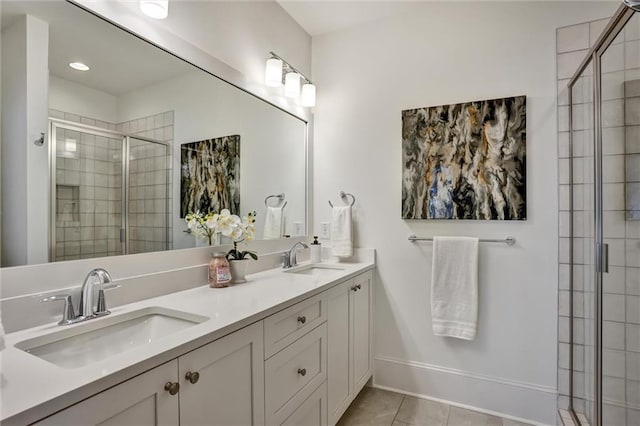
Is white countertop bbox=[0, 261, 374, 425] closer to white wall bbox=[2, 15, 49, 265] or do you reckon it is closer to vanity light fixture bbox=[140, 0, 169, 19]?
white wall bbox=[2, 15, 49, 265]

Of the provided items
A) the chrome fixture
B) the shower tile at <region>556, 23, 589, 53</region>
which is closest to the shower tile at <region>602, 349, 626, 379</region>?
the shower tile at <region>556, 23, 589, 53</region>

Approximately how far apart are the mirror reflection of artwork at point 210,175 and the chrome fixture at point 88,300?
0.50 m

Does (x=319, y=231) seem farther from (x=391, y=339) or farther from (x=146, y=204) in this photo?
(x=146, y=204)

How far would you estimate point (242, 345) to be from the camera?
1.12 m

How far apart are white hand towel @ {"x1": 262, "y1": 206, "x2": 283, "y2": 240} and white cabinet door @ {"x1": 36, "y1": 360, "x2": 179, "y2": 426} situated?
1.31 m

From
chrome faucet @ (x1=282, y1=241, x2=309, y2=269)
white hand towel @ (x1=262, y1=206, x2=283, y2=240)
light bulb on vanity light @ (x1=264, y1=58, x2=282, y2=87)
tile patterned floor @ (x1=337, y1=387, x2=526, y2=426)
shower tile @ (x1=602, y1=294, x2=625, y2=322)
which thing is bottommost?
tile patterned floor @ (x1=337, y1=387, x2=526, y2=426)

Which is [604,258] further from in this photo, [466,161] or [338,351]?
[338,351]

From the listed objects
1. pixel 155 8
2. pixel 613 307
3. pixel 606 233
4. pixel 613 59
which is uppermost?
pixel 155 8

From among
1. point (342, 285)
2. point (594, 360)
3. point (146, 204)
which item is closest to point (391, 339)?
point (342, 285)

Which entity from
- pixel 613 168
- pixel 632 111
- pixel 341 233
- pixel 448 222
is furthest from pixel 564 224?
pixel 341 233

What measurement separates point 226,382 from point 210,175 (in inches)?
40.8

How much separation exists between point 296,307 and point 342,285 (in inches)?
19.6

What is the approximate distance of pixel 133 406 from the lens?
2.59 feet

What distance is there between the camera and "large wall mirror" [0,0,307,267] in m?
1.03
